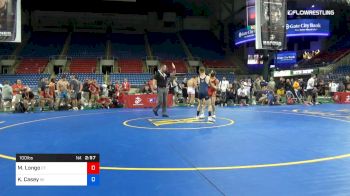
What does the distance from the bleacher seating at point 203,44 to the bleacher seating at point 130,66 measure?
6.86 m

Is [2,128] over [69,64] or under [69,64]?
under

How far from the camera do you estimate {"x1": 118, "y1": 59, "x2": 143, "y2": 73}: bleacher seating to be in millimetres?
33062

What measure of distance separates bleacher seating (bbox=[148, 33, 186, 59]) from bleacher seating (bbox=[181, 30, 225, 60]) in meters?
1.35

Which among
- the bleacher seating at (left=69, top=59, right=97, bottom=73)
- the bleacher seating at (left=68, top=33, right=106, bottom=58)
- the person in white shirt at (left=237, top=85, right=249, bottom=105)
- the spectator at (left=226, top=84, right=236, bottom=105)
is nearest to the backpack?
the spectator at (left=226, top=84, right=236, bottom=105)

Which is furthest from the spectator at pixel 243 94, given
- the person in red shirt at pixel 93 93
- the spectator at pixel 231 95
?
the person in red shirt at pixel 93 93

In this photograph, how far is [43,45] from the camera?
35812 millimetres

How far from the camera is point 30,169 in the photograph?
2959 mm

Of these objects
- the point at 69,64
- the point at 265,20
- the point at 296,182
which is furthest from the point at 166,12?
the point at 296,182

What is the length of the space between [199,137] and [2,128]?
568 centimetres

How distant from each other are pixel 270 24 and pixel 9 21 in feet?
43.3

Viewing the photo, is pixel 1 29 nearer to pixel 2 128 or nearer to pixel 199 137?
pixel 2 128

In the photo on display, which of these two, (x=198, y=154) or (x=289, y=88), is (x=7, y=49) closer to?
(x=289, y=88)
